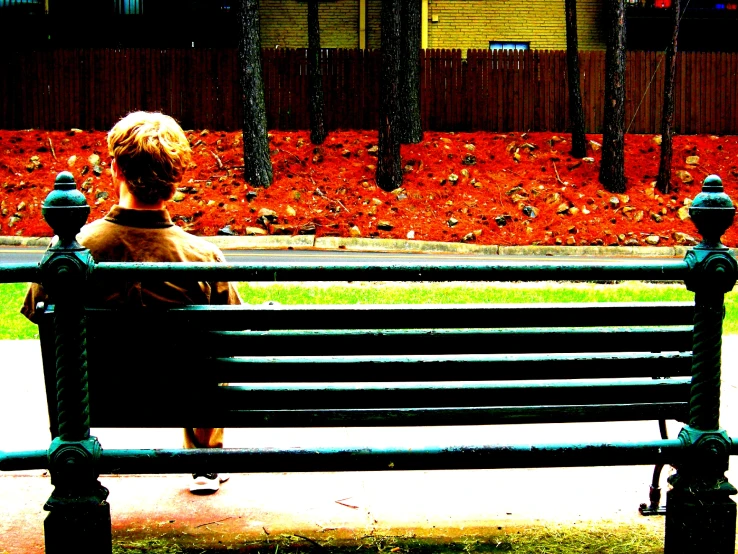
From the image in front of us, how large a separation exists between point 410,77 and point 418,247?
5755 millimetres

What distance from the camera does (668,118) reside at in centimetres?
1922

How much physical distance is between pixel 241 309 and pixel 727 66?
24295 mm

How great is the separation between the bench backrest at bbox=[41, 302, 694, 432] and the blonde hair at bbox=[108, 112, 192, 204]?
26.2 inches

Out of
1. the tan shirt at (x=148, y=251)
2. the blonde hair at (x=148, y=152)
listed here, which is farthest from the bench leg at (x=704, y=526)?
the blonde hair at (x=148, y=152)

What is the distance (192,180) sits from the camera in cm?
1991

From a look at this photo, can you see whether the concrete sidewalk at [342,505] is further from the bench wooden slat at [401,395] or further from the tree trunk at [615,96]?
the tree trunk at [615,96]

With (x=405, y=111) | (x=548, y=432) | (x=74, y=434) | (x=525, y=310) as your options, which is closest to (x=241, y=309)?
(x=74, y=434)

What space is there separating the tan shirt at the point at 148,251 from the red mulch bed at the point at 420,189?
47.2ft

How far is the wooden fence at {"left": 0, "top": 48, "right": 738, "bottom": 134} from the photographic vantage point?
2328cm

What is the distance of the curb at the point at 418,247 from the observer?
17.2 metres

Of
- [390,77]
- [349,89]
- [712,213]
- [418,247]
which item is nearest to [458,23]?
[349,89]

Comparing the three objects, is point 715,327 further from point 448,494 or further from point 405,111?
point 405,111

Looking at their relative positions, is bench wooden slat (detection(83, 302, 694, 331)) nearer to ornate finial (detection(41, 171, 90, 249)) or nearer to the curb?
ornate finial (detection(41, 171, 90, 249))

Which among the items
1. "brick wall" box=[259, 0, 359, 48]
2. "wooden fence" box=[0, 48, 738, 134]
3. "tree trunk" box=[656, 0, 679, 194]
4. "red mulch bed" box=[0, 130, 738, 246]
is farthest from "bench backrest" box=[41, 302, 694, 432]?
"brick wall" box=[259, 0, 359, 48]
